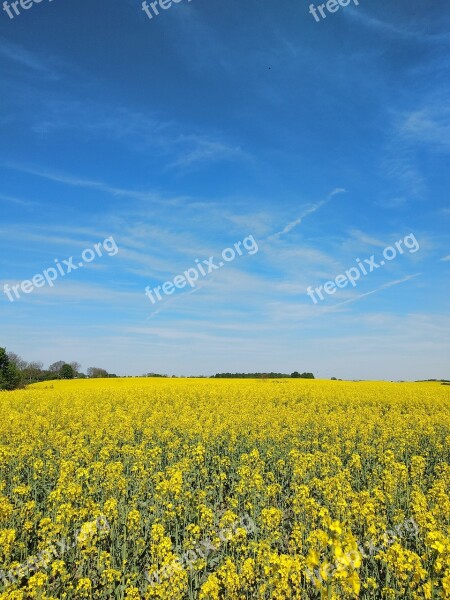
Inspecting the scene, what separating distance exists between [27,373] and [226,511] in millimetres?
77124

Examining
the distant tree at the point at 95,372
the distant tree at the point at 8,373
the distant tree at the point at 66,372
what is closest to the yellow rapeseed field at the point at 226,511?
the distant tree at the point at 8,373

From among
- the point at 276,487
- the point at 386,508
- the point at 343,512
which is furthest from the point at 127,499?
the point at 386,508

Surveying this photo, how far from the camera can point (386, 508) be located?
922cm

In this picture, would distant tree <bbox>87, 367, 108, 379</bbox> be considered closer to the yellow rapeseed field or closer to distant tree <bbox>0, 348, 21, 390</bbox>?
distant tree <bbox>0, 348, 21, 390</bbox>

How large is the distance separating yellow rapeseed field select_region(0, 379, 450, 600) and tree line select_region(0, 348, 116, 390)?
36.2m

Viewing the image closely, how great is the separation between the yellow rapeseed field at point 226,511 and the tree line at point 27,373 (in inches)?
1424

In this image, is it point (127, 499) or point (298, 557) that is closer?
point (298, 557)

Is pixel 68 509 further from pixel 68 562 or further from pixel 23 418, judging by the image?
pixel 23 418

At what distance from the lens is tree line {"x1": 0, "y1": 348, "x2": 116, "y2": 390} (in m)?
51.1

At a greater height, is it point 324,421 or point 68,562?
point 324,421

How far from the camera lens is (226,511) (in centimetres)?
812

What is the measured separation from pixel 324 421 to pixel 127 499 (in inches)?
412

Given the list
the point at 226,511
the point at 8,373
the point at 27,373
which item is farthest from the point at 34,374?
the point at 226,511

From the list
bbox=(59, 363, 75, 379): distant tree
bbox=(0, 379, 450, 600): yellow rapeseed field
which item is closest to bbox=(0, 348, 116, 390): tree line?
bbox=(59, 363, 75, 379): distant tree
